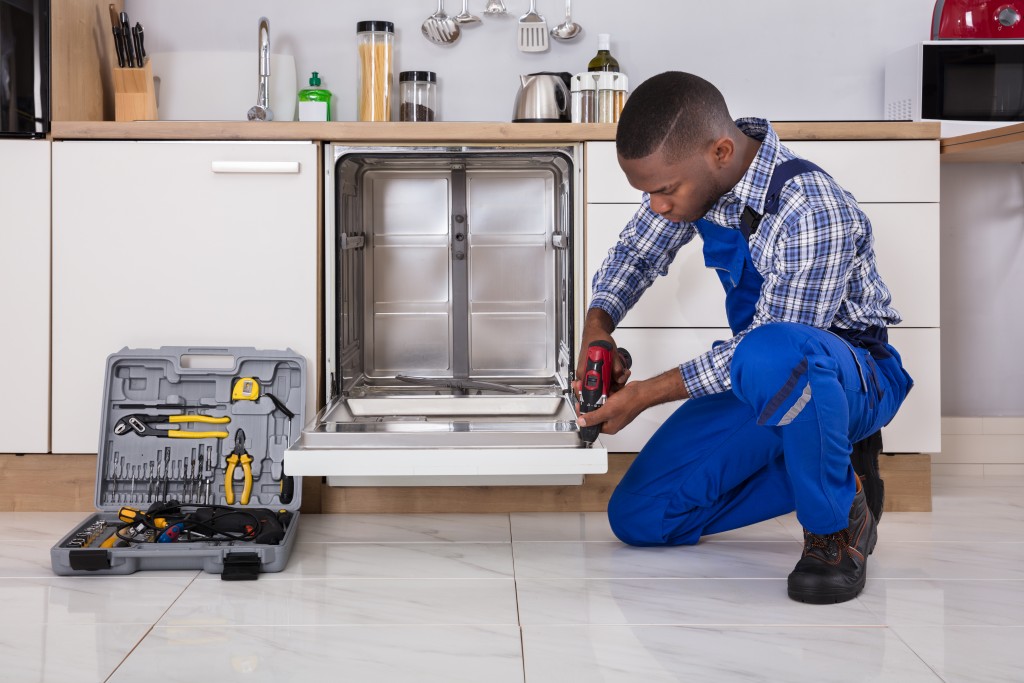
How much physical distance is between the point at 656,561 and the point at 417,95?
143 centimetres

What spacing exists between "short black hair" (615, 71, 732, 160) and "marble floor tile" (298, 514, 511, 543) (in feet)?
2.93

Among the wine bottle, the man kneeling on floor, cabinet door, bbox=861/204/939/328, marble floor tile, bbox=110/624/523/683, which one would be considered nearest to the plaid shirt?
the man kneeling on floor

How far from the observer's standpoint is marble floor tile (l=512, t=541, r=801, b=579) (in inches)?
72.8

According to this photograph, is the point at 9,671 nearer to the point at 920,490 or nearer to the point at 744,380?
the point at 744,380

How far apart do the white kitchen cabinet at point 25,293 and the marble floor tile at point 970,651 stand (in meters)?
1.82

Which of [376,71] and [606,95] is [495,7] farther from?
[606,95]

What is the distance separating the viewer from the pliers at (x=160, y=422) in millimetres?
2186

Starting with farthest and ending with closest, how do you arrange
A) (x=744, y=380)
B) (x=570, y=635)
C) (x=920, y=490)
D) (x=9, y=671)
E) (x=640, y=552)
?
1. (x=920, y=490)
2. (x=640, y=552)
3. (x=744, y=380)
4. (x=570, y=635)
5. (x=9, y=671)

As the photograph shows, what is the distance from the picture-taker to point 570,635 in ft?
5.04

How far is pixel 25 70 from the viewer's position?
2.19 meters

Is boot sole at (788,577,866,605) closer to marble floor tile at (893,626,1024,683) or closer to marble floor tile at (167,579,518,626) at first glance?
marble floor tile at (893,626,1024,683)

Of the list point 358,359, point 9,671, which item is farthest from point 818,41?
point 9,671

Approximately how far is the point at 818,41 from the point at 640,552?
5.36ft

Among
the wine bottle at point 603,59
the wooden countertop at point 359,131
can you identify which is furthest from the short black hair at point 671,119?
the wine bottle at point 603,59
